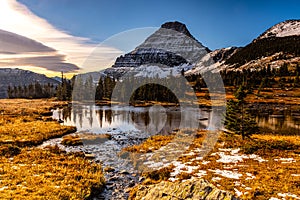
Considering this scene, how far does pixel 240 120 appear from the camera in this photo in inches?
1261

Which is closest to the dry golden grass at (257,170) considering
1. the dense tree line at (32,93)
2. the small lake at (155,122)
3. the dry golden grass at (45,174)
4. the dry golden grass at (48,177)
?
the dry golden grass at (48,177)

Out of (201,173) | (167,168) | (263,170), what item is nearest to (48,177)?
(167,168)

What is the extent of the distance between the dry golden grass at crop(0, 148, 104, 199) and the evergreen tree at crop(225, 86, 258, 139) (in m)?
20.3

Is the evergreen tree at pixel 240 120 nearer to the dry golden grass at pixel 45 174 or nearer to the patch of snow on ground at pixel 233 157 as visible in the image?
the patch of snow on ground at pixel 233 157

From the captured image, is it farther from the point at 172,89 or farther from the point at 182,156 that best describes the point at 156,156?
the point at 172,89

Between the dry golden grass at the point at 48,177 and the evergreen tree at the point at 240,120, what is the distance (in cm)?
2029

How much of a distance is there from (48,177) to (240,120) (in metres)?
25.3

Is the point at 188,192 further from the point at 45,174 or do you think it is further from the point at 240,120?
the point at 240,120

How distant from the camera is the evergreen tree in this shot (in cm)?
3108

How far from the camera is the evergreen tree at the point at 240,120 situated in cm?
3108

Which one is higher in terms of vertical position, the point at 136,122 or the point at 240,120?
the point at 240,120

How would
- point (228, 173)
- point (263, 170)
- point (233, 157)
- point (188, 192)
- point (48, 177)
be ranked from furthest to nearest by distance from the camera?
point (233, 157) < point (263, 170) < point (228, 173) < point (48, 177) < point (188, 192)

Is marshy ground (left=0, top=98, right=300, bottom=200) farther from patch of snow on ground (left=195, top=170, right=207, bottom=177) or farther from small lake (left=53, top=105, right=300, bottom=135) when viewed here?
small lake (left=53, top=105, right=300, bottom=135)

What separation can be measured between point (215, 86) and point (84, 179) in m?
154
